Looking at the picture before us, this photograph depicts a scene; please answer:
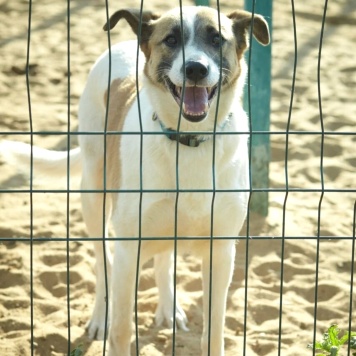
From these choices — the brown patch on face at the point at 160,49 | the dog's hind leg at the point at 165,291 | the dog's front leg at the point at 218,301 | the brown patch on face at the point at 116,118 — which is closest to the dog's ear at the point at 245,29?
the brown patch on face at the point at 160,49

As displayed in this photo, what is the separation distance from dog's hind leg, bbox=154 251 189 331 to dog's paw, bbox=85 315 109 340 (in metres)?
0.34

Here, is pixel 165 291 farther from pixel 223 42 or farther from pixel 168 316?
pixel 223 42

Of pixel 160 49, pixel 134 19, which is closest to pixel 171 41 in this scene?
pixel 160 49

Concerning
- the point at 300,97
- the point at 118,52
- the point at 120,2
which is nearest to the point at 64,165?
the point at 118,52

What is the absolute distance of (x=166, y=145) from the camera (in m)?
4.10

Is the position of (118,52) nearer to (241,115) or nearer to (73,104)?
(241,115)

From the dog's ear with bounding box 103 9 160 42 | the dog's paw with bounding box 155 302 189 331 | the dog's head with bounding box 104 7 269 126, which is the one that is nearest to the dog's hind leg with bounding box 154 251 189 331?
the dog's paw with bounding box 155 302 189 331

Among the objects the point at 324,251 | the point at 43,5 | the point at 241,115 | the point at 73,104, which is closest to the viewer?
the point at 241,115

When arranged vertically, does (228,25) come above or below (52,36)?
below

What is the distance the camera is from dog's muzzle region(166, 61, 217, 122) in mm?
3803

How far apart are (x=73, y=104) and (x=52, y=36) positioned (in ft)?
5.57

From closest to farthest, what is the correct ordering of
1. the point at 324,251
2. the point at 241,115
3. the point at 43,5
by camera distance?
the point at 241,115 < the point at 324,251 < the point at 43,5

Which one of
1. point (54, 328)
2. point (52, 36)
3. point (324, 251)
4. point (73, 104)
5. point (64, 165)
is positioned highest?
point (52, 36)

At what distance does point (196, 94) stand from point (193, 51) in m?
0.20
